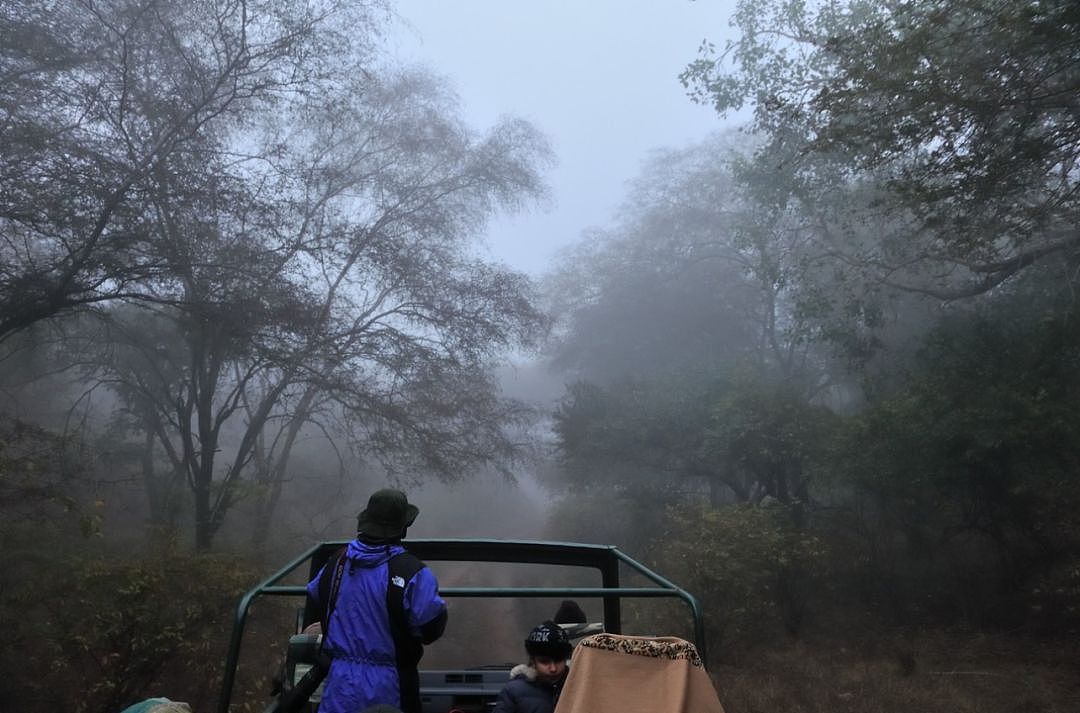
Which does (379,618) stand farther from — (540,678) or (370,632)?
(540,678)

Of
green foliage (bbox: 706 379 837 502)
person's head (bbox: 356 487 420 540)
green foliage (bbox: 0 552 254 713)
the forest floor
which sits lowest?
the forest floor

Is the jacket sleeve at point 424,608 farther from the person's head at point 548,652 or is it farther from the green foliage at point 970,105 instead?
the green foliage at point 970,105

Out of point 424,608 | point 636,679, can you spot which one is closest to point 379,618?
point 424,608

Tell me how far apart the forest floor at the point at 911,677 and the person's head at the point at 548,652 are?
25.5ft

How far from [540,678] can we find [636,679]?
0.85 meters

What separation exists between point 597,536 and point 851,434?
9.78 meters

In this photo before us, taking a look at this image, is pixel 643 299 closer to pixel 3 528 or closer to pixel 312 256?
pixel 312 256

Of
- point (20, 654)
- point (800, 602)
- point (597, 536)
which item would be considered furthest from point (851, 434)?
point (20, 654)

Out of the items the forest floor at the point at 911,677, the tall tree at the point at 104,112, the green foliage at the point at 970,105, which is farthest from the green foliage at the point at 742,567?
the tall tree at the point at 104,112

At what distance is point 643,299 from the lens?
3084cm

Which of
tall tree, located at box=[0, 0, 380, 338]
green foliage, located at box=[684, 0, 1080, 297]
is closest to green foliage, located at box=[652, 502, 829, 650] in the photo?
green foliage, located at box=[684, 0, 1080, 297]

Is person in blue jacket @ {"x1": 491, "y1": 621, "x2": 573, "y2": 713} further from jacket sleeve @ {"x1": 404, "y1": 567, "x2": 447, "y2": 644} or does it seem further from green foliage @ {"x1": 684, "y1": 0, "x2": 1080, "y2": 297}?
green foliage @ {"x1": 684, "y1": 0, "x2": 1080, "y2": 297}

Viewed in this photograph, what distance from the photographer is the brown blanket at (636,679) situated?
10.0 feet

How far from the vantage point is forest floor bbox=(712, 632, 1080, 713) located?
35.6ft
